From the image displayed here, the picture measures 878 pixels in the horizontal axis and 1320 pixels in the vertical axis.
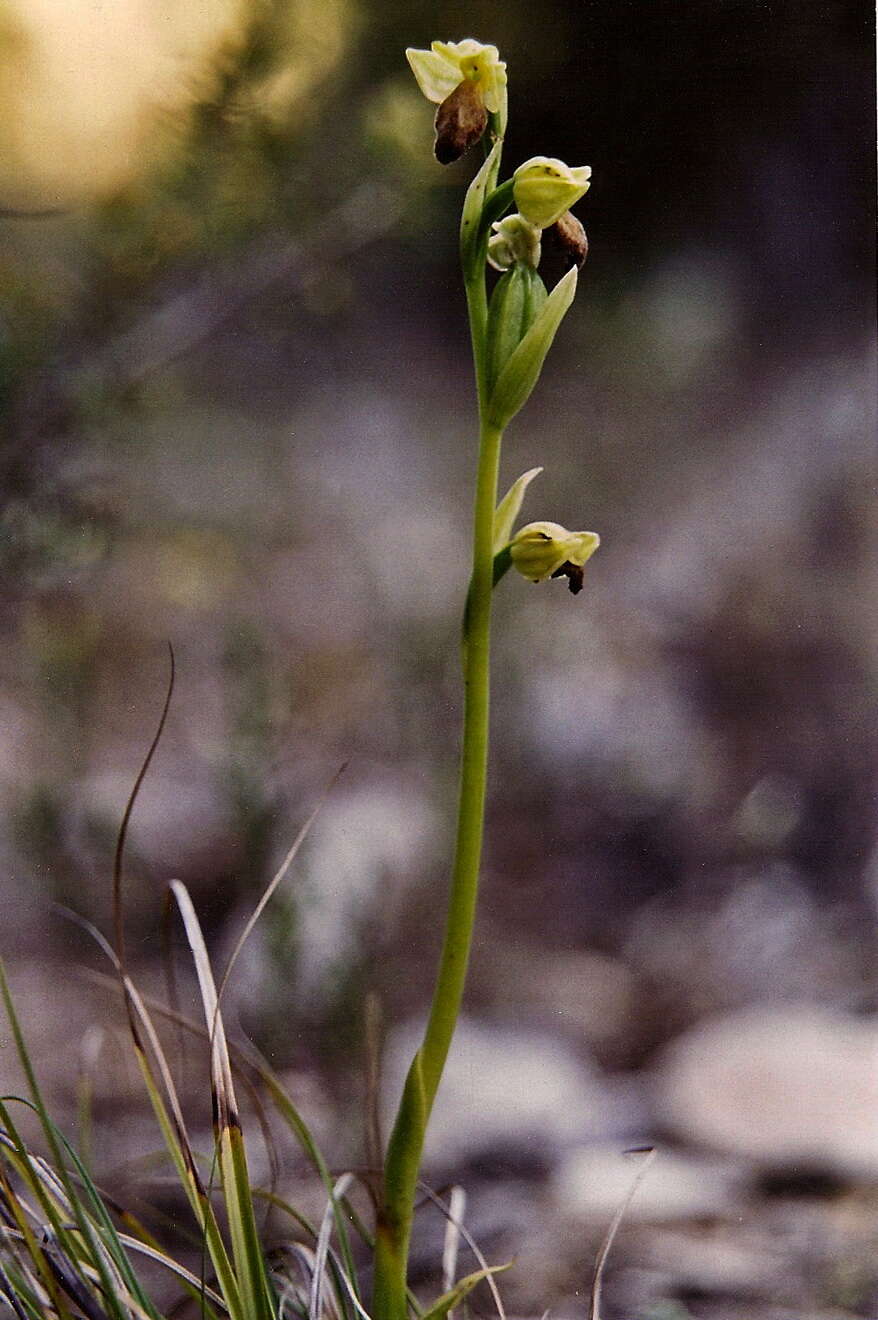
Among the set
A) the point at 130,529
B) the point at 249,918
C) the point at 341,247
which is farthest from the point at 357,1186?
the point at 341,247

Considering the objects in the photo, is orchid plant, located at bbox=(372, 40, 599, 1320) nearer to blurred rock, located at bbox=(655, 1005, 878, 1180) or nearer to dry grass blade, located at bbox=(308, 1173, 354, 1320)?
dry grass blade, located at bbox=(308, 1173, 354, 1320)

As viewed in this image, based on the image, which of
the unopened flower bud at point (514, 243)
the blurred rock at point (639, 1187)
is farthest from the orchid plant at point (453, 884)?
the blurred rock at point (639, 1187)

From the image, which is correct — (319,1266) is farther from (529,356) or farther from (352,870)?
(529,356)

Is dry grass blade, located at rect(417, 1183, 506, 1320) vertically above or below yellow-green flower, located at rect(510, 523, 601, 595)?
below

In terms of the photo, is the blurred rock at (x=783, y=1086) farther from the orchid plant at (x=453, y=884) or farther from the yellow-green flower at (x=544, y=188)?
the yellow-green flower at (x=544, y=188)

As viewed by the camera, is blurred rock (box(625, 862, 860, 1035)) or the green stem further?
blurred rock (box(625, 862, 860, 1035))

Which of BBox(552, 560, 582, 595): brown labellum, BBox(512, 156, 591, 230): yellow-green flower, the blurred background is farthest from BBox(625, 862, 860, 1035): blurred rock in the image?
BBox(512, 156, 591, 230): yellow-green flower

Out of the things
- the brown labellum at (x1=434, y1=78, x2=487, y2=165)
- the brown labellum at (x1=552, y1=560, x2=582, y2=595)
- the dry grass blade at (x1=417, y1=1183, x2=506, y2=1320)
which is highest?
the brown labellum at (x1=434, y1=78, x2=487, y2=165)

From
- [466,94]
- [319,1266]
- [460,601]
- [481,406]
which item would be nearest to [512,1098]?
[319,1266]
